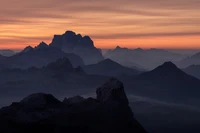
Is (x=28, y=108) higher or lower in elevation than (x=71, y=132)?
higher

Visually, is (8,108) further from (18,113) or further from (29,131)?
(29,131)

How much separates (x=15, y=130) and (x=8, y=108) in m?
19.0

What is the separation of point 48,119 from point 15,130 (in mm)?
21606

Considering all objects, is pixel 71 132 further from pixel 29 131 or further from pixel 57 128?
pixel 29 131

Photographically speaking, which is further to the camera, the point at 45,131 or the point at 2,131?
the point at 45,131

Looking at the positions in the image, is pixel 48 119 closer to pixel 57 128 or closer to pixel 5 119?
pixel 57 128

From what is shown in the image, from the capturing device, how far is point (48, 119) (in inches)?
7795

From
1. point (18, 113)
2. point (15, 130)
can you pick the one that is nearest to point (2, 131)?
point (15, 130)

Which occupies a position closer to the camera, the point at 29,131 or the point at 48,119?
the point at 29,131

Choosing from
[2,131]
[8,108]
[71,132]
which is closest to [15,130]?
[2,131]

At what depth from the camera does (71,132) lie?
7854 inches

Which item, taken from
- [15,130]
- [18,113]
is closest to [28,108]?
[18,113]

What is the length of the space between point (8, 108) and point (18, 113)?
678 centimetres

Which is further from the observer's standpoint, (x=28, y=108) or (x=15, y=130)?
(x=28, y=108)
